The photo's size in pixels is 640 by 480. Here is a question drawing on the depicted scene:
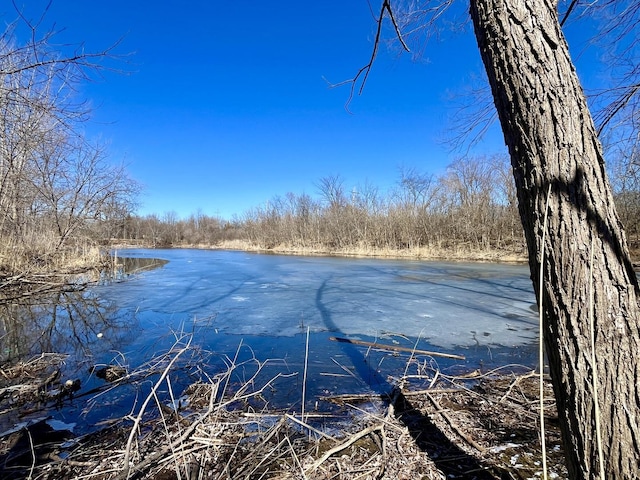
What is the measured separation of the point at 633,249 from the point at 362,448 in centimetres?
1769

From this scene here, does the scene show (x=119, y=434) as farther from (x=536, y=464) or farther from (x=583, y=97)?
(x=583, y=97)

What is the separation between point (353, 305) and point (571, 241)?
5.13 m

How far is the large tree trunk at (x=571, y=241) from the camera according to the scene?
953mm

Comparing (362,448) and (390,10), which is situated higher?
(390,10)

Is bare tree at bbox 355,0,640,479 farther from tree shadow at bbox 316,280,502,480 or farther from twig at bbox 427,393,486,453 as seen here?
twig at bbox 427,393,486,453

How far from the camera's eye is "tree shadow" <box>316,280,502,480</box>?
163cm

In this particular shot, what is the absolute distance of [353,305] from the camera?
5.97 m

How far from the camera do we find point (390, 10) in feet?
5.99

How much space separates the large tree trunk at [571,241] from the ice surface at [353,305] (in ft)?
9.53

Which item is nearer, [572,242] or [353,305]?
[572,242]

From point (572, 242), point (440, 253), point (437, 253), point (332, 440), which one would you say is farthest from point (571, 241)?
point (437, 253)

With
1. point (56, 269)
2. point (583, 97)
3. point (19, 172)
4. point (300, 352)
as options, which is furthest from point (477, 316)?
point (56, 269)

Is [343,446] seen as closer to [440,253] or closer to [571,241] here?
[571,241]

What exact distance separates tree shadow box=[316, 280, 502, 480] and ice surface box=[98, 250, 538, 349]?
4.33ft
